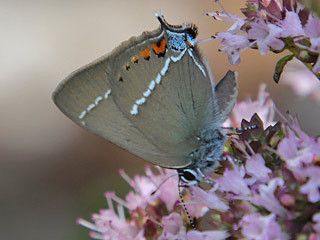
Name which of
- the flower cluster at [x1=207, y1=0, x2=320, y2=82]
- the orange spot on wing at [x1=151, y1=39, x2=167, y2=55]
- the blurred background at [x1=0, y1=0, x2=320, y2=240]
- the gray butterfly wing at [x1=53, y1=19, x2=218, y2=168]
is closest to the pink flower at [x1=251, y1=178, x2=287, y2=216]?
the flower cluster at [x1=207, y1=0, x2=320, y2=82]

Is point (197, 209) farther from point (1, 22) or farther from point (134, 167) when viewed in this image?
point (1, 22)

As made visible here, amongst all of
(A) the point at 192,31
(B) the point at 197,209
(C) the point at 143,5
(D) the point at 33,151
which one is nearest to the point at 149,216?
(B) the point at 197,209

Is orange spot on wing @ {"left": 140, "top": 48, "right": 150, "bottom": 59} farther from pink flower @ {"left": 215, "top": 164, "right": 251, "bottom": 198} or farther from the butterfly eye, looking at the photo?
pink flower @ {"left": 215, "top": 164, "right": 251, "bottom": 198}

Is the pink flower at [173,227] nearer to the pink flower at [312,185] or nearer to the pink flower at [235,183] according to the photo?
the pink flower at [235,183]

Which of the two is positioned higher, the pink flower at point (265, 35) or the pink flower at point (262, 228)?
the pink flower at point (265, 35)

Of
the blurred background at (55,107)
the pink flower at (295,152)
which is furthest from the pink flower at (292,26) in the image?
→ the blurred background at (55,107)

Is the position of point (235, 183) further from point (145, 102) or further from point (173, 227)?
point (145, 102)
